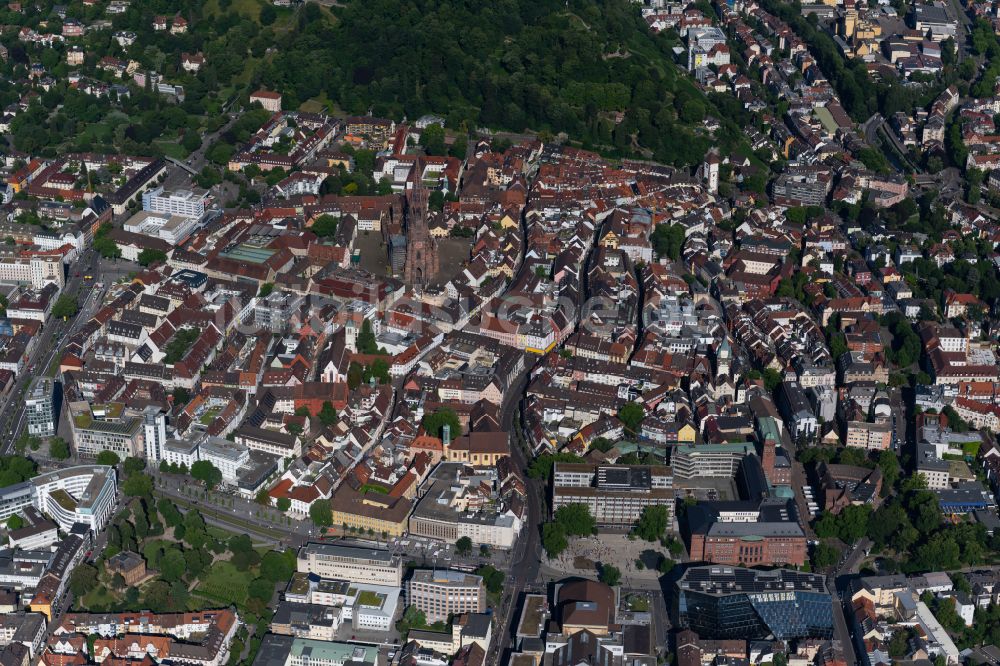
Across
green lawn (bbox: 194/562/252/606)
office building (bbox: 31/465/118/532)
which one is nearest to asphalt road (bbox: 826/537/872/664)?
green lawn (bbox: 194/562/252/606)

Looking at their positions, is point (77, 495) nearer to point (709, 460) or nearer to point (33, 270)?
point (33, 270)

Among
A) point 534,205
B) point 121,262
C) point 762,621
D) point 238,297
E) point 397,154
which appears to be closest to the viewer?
point 762,621

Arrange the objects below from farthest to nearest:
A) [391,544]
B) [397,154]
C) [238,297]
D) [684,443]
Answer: [397,154] → [238,297] → [684,443] → [391,544]

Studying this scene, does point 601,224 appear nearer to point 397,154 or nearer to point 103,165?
point 397,154

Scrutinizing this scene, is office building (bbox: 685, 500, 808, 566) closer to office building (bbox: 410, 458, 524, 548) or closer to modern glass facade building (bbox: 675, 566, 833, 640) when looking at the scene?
modern glass facade building (bbox: 675, 566, 833, 640)

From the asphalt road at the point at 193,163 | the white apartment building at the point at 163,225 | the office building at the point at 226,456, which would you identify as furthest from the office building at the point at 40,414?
the asphalt road at the point at 193,163

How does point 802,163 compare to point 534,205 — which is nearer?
point 534,205

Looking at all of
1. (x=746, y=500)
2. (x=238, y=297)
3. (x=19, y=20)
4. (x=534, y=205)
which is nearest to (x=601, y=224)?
(x=534, y=205)

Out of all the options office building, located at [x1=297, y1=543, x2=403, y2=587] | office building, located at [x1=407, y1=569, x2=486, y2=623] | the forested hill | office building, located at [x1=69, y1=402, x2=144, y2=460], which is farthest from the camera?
the forested hill
